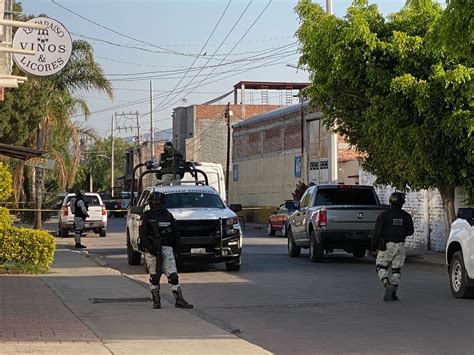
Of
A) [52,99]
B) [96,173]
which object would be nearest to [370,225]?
[52,99]

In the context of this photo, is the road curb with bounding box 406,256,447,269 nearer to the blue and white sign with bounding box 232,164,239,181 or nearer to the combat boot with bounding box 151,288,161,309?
the combat boot with bounding box 151,288,161,309

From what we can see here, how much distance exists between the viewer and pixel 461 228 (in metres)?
14.4

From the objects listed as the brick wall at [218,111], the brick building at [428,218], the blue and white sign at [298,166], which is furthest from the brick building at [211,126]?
the brick building at [428,218]

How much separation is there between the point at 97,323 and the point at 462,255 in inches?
237

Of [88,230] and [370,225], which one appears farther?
[88,230]

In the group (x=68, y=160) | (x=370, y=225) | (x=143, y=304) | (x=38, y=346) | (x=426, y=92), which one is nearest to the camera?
(x=38, y=346)

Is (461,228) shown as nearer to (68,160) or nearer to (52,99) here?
(52,99)

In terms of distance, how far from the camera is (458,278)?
14.4m

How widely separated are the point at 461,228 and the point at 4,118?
87.2 feet

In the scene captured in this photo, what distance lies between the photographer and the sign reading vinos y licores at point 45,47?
1473cm

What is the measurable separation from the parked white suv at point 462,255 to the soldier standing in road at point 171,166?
12284 mm

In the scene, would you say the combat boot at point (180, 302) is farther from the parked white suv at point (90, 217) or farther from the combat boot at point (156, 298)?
the parked white suv at point (90, 217)

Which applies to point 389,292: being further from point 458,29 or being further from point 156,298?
point 458,29

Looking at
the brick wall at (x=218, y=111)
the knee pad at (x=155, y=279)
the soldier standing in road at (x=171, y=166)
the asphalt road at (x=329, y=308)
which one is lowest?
the asphalt road at (x=329, y=308)
